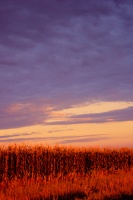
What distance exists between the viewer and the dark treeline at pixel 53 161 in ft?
76.0

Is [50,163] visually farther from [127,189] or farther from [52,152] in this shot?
[127,189]

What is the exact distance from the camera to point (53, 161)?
85.8ft

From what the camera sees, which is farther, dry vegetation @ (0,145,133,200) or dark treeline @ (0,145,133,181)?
dark treeline @ (0,145,133,181)

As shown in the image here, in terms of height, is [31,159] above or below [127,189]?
above

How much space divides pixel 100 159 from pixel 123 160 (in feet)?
12.9

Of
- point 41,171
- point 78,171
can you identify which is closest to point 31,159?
point 41,171

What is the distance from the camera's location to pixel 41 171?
82.0 feet

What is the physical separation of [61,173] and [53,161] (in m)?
1.07

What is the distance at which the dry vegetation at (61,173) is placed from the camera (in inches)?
607

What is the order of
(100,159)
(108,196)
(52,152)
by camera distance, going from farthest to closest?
1. (100,159)
2. (52,152)
3. (108,196)

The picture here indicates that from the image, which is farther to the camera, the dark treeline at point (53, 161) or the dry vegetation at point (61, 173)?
the dark treeline at point (53, 161)

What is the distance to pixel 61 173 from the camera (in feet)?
86.2

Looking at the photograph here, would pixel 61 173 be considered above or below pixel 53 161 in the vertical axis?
below

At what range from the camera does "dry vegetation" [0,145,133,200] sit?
50.5 feet
